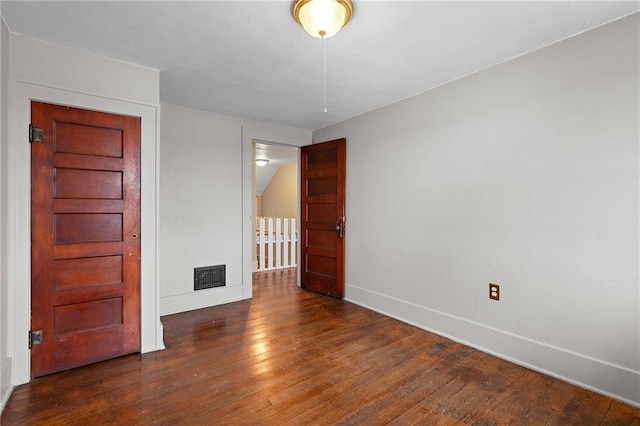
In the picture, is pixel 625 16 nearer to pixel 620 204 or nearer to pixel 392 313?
pixel 620 204

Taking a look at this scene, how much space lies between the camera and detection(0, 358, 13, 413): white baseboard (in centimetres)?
189

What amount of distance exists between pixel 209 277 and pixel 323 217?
1.67 meters

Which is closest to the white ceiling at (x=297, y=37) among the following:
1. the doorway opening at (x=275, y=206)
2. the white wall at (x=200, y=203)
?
the white wall at (x=200, y=203)

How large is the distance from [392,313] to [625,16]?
301cm

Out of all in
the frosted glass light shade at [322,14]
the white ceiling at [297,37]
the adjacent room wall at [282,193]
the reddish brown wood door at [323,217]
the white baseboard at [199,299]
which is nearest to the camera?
the frosted glass light shade at [322,14]

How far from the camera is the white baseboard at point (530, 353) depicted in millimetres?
1984

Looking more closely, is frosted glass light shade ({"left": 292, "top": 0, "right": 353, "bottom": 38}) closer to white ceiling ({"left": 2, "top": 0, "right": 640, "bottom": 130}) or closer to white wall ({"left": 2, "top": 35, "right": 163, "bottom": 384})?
white ceiling ({"left": 2, "top": 0, "right": 640, "bottom": 130})

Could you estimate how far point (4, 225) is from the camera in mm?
2027

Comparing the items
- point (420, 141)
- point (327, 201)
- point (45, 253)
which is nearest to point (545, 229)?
point (420, 141)

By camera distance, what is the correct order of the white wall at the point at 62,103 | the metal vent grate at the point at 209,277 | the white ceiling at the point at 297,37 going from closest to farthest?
the white ceiling at the point at 297,37
the white wall at the point at 62,103
the metal vent grate at the point at 209,277

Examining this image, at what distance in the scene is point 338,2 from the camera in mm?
1757

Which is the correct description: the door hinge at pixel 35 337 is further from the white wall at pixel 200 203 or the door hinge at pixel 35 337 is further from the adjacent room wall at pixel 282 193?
the adjacent room wall at pixel 282 193

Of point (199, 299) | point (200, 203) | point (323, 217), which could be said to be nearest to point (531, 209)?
point (323, 217)

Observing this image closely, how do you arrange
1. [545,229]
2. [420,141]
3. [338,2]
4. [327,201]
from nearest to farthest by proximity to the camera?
1. [338,2]
2. [545,229]
3. [420,141]
4. [327,201]
